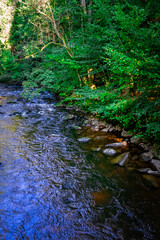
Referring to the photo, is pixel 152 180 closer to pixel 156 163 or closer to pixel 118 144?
pixel 156 163

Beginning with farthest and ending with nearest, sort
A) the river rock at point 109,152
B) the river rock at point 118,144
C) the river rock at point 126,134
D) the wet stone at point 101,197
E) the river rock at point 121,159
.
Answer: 1. the river rock at point 126,134
2. the river rock at point 118,144
3. the river rock at point 109,152
4. the river rock at point 121,159
5. the wet stone at point 101,197

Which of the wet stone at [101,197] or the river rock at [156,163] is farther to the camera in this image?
the river rock at [156,163]

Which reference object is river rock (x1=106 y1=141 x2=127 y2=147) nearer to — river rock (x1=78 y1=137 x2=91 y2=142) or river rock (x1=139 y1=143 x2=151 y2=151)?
river rock (x1=139 y1=143 x2=151 y2=151)

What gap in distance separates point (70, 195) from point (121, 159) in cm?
207

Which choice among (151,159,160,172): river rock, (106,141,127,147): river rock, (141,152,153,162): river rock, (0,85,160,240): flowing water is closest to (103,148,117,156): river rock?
(0,85,160,240): flowing water

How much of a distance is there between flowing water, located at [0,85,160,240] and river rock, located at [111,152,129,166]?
23 centimetres

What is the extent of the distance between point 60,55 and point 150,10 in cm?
617


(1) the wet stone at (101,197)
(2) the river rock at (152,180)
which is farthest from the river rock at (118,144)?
(1) the wet stone at (101,197)

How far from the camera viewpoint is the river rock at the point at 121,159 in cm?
500

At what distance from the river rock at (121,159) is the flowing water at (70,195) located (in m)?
0.23

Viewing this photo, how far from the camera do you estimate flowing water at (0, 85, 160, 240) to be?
10.0ft

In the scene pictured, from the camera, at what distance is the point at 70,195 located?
3914 mm

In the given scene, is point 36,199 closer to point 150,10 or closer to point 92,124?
point 92,124

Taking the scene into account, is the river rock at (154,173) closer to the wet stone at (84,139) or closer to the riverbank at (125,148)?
the riverbank at (125,148)
